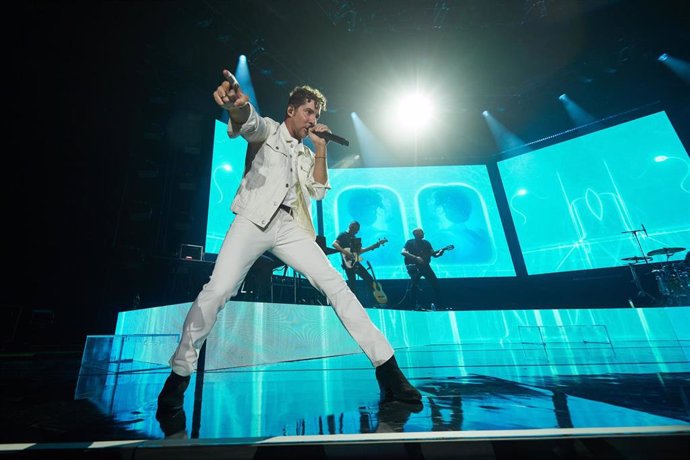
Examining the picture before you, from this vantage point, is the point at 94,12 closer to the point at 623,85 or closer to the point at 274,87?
the point at 274,87

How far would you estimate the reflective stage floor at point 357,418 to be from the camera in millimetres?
761

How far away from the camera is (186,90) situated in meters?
6.85

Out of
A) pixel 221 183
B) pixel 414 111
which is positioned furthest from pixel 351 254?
pixel 414 111

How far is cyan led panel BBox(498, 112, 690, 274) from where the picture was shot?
6434mm

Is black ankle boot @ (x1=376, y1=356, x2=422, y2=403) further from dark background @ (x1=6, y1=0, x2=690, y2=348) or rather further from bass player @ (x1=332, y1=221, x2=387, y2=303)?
dark background @ (x1=6, y1=0, x2=690, y2=348)

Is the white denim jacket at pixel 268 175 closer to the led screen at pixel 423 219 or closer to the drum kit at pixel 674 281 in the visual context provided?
the led screen at pixel 423 219

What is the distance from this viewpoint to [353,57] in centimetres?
708

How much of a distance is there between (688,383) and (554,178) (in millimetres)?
7690

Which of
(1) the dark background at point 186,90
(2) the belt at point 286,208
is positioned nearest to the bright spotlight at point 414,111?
(1) the dark background at point 186,90

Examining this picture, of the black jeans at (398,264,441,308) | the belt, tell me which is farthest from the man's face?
the black jeans at (398,264,441,308)

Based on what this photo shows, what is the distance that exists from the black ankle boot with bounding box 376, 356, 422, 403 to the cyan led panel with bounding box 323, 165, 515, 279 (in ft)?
21.1

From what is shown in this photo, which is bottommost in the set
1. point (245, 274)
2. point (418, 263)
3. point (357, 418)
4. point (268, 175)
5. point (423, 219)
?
point (357, 418)

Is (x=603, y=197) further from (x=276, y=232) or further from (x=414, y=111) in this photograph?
(x=276, y=232)

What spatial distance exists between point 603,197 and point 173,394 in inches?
363
